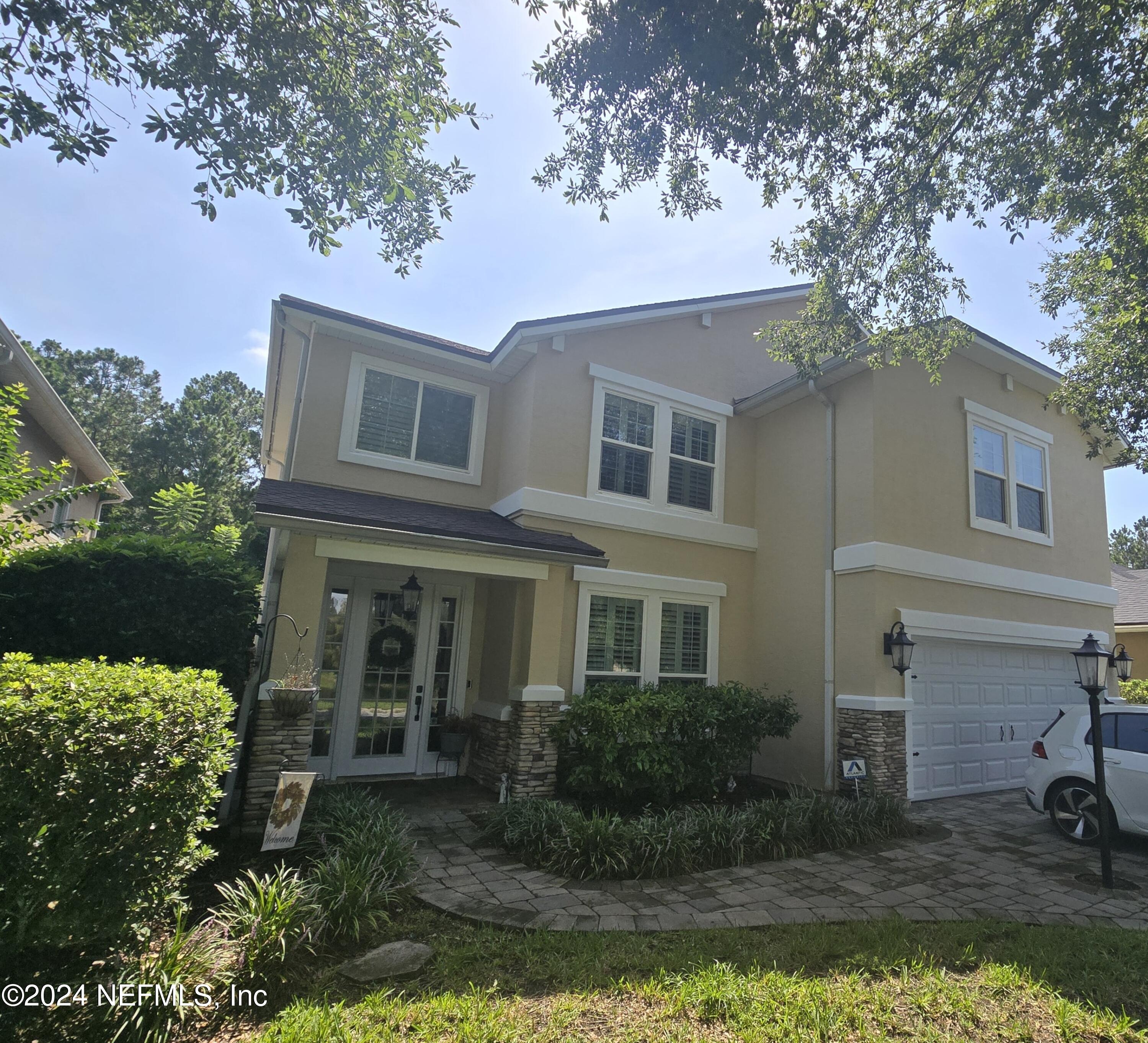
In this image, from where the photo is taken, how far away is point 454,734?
909cm

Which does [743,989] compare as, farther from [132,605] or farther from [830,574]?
[830,574]

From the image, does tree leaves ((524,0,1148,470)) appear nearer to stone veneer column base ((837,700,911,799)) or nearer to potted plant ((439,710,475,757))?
stone veneer column base ((837,700,911,799))

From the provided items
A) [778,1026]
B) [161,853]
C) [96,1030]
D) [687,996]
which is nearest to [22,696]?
[161,853]

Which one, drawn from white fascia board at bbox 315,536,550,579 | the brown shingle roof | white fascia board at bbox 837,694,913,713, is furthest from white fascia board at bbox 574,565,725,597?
the brown shingle roof

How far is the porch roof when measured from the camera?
22.1 feet

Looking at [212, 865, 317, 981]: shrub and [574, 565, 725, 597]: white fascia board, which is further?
[574, 565, 725, 597]: white fascia board

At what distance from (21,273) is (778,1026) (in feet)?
26.9

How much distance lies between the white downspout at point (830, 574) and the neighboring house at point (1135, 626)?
12.9 m

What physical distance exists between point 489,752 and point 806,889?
4.50m

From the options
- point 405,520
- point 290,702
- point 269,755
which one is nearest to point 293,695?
point 290,702

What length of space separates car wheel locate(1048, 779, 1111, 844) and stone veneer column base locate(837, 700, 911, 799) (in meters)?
1.68

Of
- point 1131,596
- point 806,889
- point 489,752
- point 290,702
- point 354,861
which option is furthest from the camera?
point 1131,596

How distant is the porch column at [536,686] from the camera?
816cm

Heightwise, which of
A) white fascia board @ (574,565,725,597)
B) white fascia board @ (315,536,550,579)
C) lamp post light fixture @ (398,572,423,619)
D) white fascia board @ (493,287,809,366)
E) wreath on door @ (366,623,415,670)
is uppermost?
white fascia board @ (493,287,809,366)
